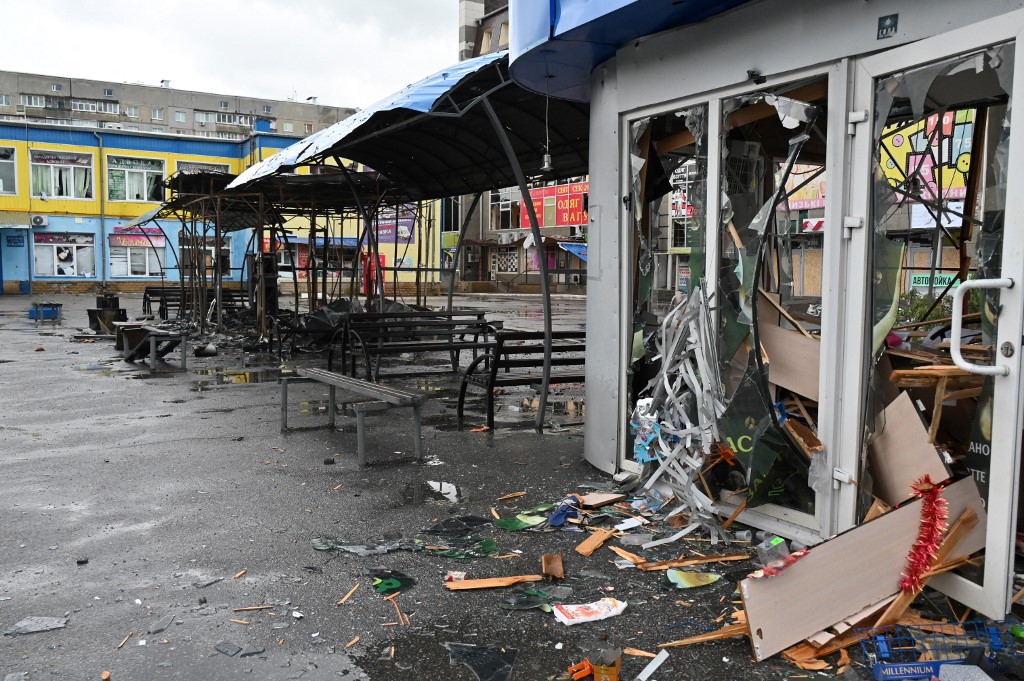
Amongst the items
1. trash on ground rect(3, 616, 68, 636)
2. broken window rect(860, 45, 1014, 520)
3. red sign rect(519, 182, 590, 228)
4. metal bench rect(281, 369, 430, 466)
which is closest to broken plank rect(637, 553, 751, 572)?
broken window rect(860, 45, 1014, 520)

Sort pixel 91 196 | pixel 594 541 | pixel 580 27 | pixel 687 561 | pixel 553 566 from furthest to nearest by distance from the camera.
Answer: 1. pixel 91 196
2. pixel 580 27
3. pixel 594 541
4. pixel 687 561
5. pixel 553 566

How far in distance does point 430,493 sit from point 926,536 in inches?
124

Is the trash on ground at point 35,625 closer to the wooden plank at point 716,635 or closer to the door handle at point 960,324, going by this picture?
the wooden plank at point 716,635

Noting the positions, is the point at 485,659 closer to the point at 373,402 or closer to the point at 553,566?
the point at 553,566

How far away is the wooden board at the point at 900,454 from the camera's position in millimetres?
3754

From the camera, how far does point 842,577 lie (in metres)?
3.37

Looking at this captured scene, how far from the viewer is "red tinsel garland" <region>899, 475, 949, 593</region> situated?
10.9ft

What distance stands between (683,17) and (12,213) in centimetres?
4176

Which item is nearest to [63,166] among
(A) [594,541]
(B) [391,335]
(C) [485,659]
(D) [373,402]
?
(B) [391,335]

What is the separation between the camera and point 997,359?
127 inches

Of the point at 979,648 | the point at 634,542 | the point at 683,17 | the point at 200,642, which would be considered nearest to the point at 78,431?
the point at 200,642

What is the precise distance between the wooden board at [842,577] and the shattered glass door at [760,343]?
0.77 metres

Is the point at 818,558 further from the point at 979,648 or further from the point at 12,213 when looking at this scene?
the point at 12,213

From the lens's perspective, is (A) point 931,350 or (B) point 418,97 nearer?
(A) point 931,350
